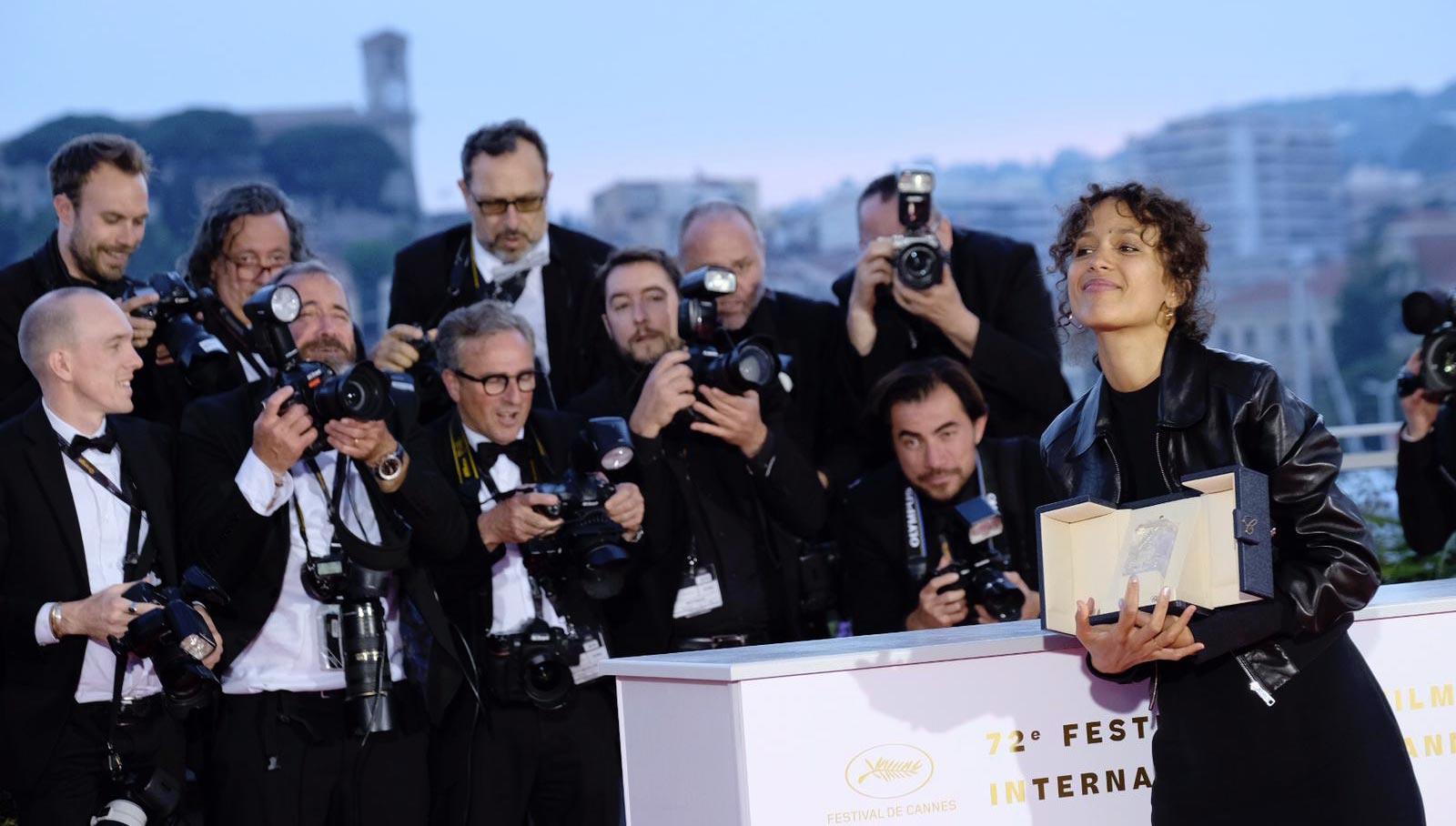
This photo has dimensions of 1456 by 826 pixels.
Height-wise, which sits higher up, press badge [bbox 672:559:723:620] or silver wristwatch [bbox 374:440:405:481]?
silver wristwatch [bbox 374:440:405:481]

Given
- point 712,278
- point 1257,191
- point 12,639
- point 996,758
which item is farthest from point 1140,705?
point 1257,191

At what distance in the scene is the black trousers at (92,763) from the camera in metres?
3.68

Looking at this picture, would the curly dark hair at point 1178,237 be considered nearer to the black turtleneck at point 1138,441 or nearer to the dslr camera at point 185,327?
the black turtleneck at point 1138,441

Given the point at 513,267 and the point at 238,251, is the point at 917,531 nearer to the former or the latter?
the point at 513,267

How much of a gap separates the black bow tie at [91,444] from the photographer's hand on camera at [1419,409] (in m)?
3.56

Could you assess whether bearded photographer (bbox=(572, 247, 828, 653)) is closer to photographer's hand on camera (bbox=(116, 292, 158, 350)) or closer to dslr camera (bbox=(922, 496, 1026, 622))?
dslr camera (bbox=(922, 496, 1026, 622))

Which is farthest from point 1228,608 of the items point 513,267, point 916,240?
point 513,267

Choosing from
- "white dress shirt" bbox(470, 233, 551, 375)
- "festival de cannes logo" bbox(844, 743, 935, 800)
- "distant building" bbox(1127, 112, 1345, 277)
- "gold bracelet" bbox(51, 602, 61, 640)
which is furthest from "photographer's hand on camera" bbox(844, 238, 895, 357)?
"distant building" bbox(1127, 112, 1345, 277)

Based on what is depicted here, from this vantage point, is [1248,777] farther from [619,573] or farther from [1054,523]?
[619,573]

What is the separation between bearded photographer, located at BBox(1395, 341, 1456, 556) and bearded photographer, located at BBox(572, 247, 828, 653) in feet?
5.65

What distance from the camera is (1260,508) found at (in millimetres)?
2480

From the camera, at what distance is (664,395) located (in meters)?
4.36

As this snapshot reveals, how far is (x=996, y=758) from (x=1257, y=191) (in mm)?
28504

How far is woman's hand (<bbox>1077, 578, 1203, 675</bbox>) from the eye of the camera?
254 centimetres
